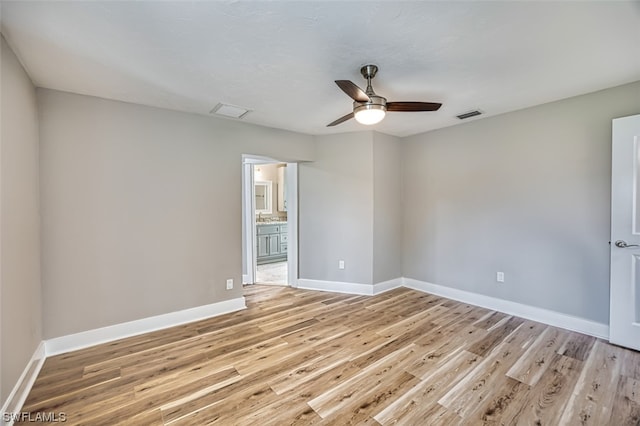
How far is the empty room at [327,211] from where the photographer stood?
181cm

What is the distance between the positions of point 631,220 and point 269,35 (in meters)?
3.48

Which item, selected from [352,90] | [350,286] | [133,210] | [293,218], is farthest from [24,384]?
[350,286]

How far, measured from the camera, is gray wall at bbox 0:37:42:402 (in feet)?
5.90

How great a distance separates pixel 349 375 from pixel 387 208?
2706 millimetres

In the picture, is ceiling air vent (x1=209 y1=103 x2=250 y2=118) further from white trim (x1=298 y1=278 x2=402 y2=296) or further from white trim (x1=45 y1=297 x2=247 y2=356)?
white trim (x1=298 y1=278 x2=402 y2=296)

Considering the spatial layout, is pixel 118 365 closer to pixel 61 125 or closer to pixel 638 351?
pixel 61 125

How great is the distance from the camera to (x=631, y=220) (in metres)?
2.55

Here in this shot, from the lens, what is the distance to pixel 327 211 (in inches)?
175

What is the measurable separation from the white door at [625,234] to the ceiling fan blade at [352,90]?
8.04ft

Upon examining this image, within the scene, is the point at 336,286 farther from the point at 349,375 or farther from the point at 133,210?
the point at 133,210

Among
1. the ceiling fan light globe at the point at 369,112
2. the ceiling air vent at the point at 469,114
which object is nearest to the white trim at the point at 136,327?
the ceiling fan light globe at the point at 369,112

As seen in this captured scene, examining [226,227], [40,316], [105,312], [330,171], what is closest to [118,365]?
[105,312]
